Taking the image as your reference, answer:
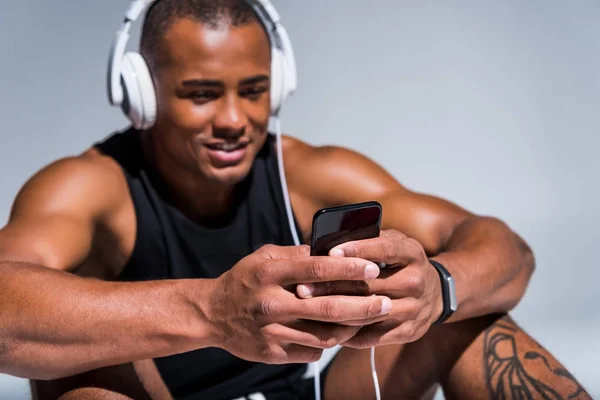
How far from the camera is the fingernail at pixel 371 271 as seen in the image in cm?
96

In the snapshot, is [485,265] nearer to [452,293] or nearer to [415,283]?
[452,293]

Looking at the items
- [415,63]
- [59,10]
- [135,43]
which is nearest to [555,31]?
[415,63]

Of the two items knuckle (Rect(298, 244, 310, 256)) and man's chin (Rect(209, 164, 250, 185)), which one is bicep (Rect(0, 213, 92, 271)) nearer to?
man's chin (Rect(209, 164, 250, 185))

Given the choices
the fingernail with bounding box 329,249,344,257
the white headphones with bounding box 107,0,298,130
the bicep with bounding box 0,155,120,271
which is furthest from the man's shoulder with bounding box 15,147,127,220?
the fingernail with bounding box 329,249,344,257

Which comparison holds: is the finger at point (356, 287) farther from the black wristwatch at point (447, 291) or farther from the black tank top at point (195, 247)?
the black tank top at point (195, 247)

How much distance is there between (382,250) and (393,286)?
0.06 metres

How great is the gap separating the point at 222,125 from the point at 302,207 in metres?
0.27

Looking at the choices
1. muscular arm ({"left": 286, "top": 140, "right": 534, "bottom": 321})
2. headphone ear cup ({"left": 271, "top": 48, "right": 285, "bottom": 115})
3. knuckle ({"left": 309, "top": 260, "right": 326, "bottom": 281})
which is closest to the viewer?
knuckle ({"left": 309, "top": 260, "right": 326, "bottom": 281})

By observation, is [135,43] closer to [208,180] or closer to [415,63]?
[415,63]

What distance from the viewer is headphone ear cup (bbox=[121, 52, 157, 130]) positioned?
1.41 meters

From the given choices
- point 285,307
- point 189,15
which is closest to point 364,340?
point 285,307

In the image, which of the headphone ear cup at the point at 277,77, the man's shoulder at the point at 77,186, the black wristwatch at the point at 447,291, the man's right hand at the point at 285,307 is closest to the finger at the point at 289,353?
the man's right hand at the point at 285,307

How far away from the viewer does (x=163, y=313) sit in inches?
41.3

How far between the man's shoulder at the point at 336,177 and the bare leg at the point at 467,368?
1.01ft
